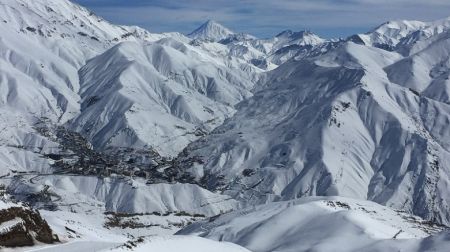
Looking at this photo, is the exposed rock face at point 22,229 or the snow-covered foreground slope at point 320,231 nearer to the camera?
the exposed rock face at point 22,229

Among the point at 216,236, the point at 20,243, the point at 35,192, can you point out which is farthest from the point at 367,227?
the point at 35,192

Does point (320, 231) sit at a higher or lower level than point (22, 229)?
lower

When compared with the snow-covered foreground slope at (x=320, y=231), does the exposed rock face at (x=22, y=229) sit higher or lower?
higher

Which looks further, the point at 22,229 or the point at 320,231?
the point at 320,231

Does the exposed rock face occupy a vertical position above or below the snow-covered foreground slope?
above

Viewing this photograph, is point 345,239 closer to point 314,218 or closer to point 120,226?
point 314,218
